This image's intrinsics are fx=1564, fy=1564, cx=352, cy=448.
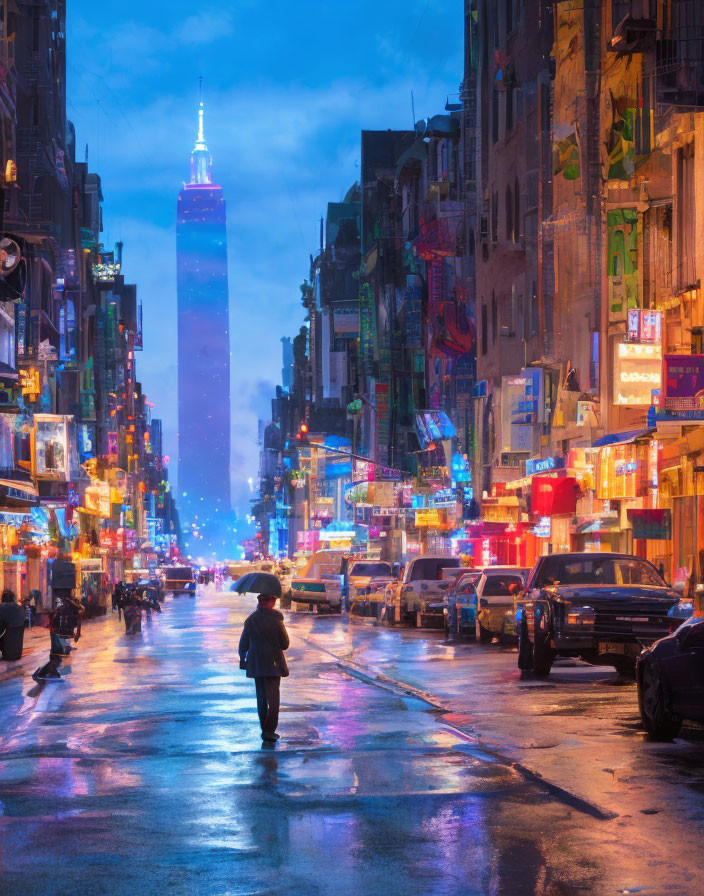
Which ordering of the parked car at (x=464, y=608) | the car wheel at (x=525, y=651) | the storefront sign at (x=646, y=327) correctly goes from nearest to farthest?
1. the car wheel at (x=525, y=651)
2. the storefront sign at (x=646, y=327)
3. the parked car at (x=464, y=608)

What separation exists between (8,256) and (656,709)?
3454cm

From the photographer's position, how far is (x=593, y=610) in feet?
71.5

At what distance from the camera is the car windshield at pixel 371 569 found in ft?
197

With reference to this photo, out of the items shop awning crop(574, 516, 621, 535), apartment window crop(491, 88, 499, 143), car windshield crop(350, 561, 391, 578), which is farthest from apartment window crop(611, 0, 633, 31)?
car windshield crop(350, 561, 391, 578)

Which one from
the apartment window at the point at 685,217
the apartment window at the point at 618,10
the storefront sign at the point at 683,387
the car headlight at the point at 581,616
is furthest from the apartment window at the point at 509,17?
the car headlight at the point at 581,616

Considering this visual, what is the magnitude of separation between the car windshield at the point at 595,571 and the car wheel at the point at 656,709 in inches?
332

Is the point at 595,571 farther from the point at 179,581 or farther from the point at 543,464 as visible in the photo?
the point at 179,581

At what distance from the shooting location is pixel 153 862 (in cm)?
879

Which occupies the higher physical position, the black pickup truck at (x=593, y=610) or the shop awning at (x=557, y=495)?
the shop awning at (x=557, y=495)

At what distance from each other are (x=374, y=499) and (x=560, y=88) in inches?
1928

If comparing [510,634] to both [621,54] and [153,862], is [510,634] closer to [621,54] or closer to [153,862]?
[621,54]

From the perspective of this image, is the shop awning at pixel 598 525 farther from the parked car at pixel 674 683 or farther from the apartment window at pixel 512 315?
the parked car at pixel 674 683

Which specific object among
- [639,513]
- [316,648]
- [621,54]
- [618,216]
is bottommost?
[316,648]

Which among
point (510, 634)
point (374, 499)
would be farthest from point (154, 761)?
point (374, 499)
